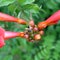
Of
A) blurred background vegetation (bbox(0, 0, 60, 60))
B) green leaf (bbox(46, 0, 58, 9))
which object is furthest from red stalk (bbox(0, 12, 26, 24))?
green leaf (bbox(46, 0, 58, 9))

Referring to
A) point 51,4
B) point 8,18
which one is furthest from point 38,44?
point 8,18

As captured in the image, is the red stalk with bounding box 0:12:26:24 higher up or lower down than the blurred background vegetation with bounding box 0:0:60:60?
higher up

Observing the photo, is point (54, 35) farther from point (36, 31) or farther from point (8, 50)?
point (36, 31)

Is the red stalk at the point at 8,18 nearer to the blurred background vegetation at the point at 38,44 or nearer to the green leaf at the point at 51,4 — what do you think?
the blurred background vegetation at the point at 38,44

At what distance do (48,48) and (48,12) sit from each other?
0.31 metres

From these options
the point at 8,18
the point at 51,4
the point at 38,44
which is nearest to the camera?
the point at 8,18

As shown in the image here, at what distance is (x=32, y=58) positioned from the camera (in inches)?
94.0

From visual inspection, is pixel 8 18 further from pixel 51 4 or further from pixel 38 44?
pixel 38 44

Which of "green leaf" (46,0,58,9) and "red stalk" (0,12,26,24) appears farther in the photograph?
"green leaf" (46,0,58,9)

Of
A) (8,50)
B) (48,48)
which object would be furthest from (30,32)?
(8,50)

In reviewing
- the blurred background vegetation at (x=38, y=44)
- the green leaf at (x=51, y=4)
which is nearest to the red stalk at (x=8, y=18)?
the blurred background vegetation at (x=38, y=44)

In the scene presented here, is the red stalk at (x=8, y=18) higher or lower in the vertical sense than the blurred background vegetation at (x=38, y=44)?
higher

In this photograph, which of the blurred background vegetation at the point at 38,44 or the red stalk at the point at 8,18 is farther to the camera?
the blurred background vegetation at the point at 38,44

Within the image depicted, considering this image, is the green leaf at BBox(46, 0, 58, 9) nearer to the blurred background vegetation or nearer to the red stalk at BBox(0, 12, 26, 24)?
the blurred background vegetation
